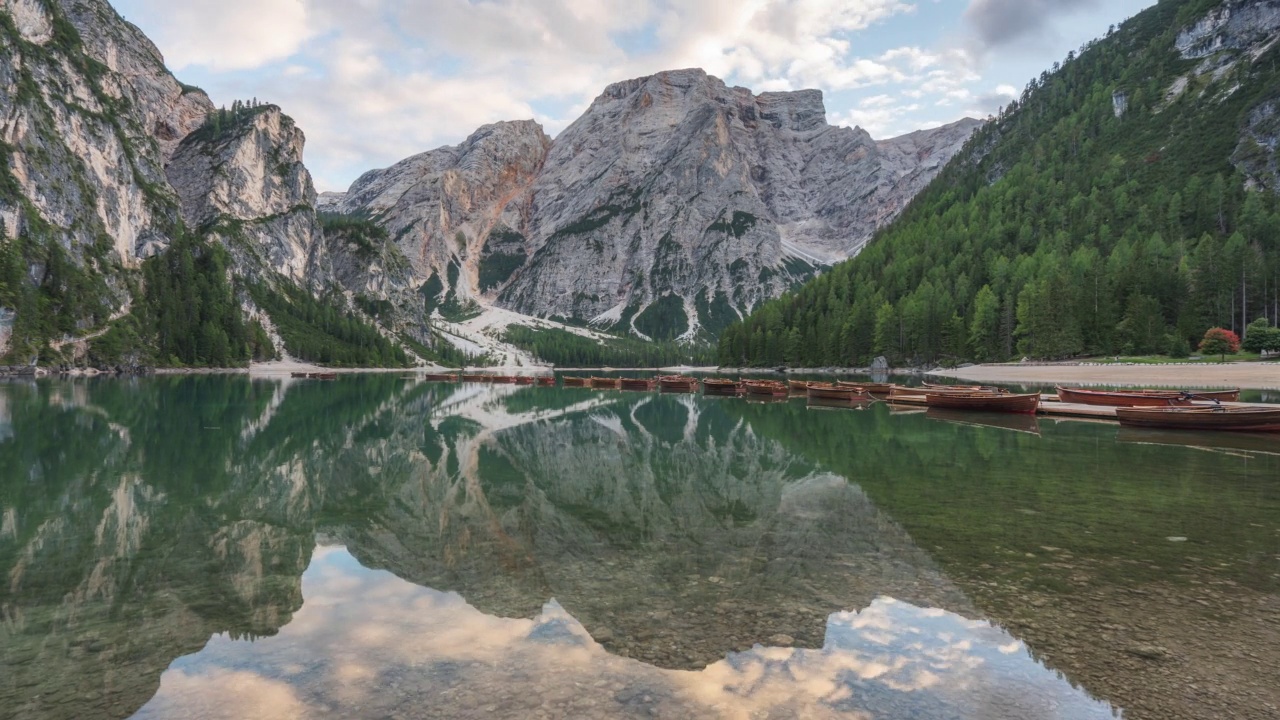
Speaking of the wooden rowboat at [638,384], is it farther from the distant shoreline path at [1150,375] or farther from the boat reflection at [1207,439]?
the boat reflection at [1207,439]

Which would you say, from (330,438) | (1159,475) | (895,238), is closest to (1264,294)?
(895,238)

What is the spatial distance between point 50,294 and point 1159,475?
21439cm

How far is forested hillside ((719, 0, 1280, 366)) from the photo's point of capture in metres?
112

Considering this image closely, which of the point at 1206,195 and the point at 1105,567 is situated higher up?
the point at 1206,195

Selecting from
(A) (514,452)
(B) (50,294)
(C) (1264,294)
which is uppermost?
(B) (50,294)

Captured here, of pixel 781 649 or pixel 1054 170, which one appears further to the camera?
pixel 1054 170

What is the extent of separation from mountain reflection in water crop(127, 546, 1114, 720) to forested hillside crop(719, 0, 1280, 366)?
12337cm

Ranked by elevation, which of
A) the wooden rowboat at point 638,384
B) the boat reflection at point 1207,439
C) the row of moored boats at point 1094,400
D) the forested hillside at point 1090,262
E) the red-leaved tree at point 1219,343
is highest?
the forested hillside at point 1090,262

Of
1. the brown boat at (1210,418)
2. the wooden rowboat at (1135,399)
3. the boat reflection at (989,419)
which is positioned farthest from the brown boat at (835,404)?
the brown boat at (1210,418)

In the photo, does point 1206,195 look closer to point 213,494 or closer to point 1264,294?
point 1264,294

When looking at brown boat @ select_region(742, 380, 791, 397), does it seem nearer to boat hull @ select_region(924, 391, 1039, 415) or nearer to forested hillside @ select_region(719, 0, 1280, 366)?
boat hull @ select_region(924, 391, 1039, 415)

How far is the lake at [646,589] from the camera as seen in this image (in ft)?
27.7

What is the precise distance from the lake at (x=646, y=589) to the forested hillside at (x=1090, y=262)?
105 meters

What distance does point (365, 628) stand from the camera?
36.0 ft
